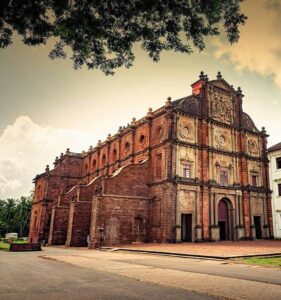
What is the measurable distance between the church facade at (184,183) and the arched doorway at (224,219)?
A: 0.35 ft

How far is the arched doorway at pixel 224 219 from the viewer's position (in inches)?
1249

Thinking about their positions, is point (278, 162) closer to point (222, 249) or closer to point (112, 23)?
point (222, 249)

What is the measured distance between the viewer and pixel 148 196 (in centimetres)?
3080

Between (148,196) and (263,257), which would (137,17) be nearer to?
(263,257)

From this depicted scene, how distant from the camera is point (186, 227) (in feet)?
97.2

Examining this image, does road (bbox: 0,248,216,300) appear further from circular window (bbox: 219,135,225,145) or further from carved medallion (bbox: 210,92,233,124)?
carved medallion (bbox: 210,92,233,124)

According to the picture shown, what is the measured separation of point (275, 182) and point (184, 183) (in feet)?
44.7

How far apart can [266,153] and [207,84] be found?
1174 cm

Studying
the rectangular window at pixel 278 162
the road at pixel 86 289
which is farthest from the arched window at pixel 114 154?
the road at pixel 86 289

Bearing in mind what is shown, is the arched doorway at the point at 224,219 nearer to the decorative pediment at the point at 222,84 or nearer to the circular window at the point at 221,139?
the circular window at the point at 221,139

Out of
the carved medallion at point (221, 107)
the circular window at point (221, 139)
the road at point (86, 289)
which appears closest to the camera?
the road at point (86, 289)

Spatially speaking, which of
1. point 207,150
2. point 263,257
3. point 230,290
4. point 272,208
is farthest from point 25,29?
point 272,208

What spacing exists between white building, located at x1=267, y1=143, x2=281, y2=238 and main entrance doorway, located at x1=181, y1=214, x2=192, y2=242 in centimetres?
1192

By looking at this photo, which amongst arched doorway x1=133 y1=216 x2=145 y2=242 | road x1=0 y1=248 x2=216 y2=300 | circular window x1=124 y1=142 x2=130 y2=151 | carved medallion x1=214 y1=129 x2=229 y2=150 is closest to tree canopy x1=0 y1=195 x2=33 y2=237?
circular window x1=124 y1=142 x2=130 y2=151
